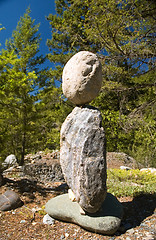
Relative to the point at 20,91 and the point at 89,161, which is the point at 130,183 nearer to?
the point at 89,161

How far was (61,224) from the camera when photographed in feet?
11.6

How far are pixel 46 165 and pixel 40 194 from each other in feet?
6.67

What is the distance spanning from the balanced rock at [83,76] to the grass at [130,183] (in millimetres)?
2735

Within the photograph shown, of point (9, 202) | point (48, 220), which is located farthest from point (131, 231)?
point (9, 202)

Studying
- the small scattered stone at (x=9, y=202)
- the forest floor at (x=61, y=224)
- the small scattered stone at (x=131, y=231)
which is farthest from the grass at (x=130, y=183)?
the small scattered stone at (x=9, y=202)

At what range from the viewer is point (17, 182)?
552cm

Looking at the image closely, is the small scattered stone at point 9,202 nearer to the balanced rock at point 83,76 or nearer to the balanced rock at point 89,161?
the balanced rock at point 89,161

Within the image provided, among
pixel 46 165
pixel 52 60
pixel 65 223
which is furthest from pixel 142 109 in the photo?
pixel 52 60

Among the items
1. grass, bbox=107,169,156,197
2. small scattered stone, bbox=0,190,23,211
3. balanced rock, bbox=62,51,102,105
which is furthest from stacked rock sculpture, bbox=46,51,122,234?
grass, bbox=107,169,156,197

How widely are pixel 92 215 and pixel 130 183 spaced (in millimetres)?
2637

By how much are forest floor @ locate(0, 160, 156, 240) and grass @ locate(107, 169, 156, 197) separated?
244mm

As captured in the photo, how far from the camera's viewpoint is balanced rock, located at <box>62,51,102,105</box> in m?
3.33

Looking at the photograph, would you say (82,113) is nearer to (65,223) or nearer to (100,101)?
(65,223)

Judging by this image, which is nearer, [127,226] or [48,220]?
[127,226]
